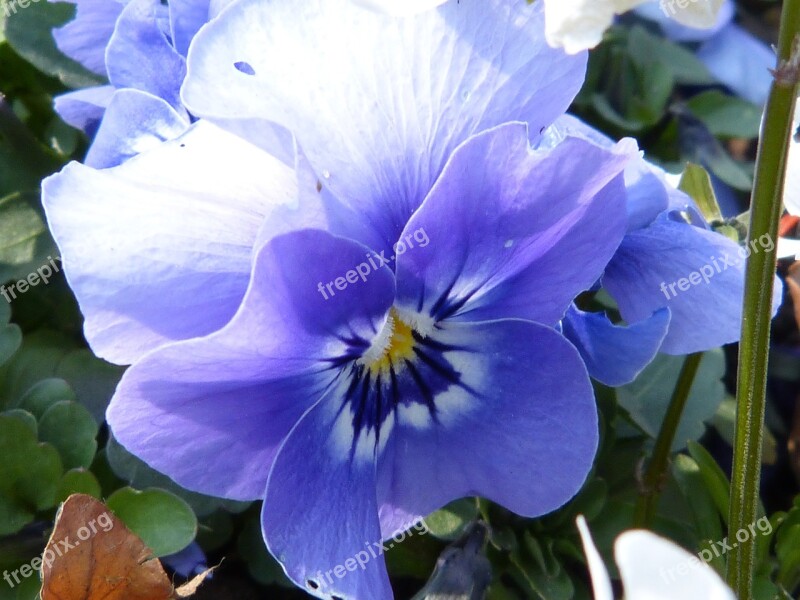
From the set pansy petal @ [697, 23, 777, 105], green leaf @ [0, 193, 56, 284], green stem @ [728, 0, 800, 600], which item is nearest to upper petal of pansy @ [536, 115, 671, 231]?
green stem @ [728, 0, 800, 600]

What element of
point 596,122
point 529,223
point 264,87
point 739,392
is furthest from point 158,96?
point 596,122

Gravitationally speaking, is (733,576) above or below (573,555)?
above

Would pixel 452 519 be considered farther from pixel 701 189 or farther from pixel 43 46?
pixel 43 46

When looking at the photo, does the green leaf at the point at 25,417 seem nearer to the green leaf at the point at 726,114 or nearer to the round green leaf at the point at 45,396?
the round green leaf at the point at 45,396

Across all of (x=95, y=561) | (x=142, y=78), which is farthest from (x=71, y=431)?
(x=142, y=78)

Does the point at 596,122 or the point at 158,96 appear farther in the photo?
the point at 596,122

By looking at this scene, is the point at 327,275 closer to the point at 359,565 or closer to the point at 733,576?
the point at 359,565
